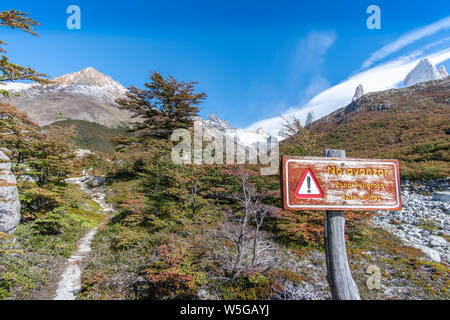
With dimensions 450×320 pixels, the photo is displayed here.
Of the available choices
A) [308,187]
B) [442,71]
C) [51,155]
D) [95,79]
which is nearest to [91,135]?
[51,155]

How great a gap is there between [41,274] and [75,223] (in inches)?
147

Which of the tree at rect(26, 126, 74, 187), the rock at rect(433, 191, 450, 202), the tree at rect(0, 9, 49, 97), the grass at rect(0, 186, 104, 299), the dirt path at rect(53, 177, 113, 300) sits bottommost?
the dirt path at rect(53, 177, 113, 300)

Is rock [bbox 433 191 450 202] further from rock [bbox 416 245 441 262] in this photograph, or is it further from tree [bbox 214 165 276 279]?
tree [bbox 214 165 276 279]

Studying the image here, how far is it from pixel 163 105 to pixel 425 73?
7301 inches

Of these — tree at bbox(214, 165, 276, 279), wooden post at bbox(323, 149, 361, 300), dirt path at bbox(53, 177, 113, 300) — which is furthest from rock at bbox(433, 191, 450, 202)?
dirt path at bbox(53, 177, 113, 300)

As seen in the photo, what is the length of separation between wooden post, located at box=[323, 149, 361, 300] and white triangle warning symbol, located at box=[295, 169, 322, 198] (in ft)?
1.03

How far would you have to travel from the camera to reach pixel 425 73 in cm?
12850

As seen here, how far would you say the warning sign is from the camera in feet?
6.52

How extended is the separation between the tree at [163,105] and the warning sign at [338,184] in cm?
1487

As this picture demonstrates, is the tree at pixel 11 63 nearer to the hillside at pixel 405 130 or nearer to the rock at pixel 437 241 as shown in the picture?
the hillside at pixel 405 130

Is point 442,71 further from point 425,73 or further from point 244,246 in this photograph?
point 244,246

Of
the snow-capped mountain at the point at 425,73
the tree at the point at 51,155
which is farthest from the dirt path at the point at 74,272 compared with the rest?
the snow-capped mountain at the point at 425,73

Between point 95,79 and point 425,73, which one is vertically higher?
point 425,73
